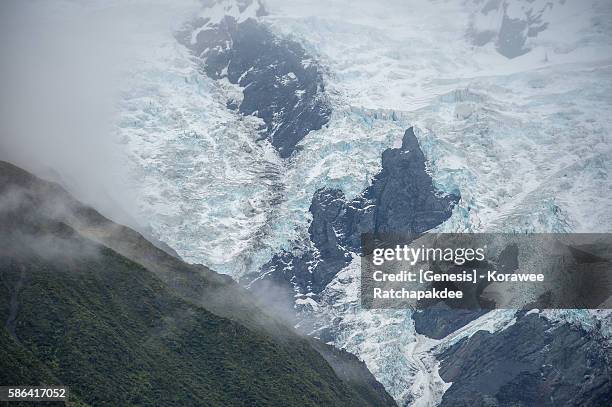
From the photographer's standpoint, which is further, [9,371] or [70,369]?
[70,369]

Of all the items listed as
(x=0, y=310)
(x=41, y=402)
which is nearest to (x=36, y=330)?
(x=0, y=310)

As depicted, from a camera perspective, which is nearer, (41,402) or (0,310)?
(41,402)

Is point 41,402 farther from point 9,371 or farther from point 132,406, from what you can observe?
point 132,406

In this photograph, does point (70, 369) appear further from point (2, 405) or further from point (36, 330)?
point (2, 405)

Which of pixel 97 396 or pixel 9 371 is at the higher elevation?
pixel 9 371

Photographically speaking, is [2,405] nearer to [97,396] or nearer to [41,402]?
[41,402]

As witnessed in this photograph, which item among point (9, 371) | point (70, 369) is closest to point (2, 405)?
point (9, 371)

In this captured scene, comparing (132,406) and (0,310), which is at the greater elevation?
(0,310)
